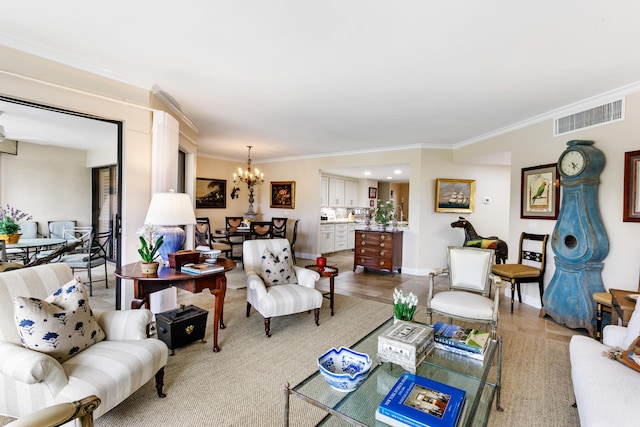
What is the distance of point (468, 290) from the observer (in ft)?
10.5

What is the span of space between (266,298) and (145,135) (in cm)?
208

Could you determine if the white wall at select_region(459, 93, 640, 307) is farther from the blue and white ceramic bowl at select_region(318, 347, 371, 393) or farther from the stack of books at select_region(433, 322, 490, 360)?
the blue and white ceramic bowl at select_region(318, 347, 371, 393)

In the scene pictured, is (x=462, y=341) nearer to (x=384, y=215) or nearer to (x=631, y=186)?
(x=631, y=186)

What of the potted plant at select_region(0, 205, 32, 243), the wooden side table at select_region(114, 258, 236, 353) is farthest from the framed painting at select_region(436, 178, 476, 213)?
the potted plant at select_region(0, 205, 32, 243)

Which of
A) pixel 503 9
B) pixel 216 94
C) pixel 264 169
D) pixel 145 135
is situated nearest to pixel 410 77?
pixel 503 9

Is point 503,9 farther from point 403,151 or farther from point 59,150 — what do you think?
point 403,151

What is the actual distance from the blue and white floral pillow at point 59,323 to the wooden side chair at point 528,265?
415 cm

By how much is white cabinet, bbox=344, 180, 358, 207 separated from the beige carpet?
609 centimetres

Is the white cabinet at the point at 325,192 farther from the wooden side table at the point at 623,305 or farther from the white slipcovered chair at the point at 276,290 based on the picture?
the wooden side table at the point at 623,305

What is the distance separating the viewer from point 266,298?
2922 millimetres

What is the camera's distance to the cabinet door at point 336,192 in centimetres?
861

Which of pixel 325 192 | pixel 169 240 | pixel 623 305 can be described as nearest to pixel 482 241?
pixel 623 305

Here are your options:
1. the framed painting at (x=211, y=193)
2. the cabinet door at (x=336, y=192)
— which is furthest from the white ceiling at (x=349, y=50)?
the cabinet door at (x=336, y=192)

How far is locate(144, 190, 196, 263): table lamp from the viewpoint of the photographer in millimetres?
2568
